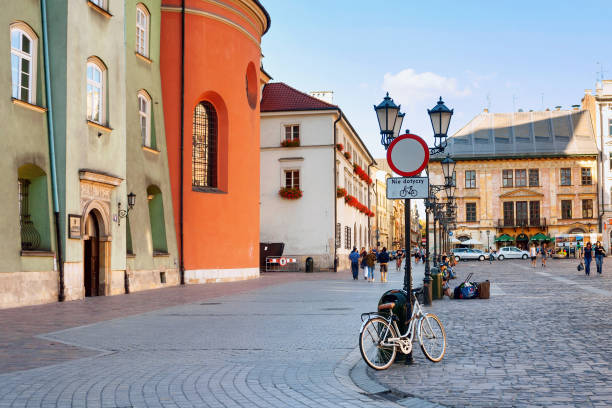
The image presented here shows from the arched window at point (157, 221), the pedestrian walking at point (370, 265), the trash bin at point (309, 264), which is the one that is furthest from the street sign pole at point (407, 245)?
the trash bin at point (309, 264)

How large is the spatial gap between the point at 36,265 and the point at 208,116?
48.1ft

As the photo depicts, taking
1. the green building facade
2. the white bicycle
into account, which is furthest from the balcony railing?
the white bicycle

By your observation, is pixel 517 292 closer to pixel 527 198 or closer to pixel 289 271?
pixel 289 271

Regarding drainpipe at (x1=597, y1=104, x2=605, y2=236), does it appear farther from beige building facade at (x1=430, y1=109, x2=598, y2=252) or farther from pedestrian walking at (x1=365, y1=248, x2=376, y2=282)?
pedestrian walking at (x1=365, y1=248, x2=376, y2=282)

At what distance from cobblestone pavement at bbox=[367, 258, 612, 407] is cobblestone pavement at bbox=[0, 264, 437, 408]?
63cm

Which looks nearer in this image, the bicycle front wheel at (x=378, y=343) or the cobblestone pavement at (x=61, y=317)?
the bicycle front wheel at (x=378, y=343)

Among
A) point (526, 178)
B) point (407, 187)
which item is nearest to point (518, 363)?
point (407, 187)

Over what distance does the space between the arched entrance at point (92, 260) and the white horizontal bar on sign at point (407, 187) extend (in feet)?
48.3

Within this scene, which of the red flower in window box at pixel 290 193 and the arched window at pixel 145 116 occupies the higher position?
the arched window at pixel 145 116

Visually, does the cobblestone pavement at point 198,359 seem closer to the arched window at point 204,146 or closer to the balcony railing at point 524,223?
the arched window at point 204,146

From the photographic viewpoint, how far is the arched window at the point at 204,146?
3117cm

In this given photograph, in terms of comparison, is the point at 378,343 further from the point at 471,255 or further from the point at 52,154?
the point at 471,255

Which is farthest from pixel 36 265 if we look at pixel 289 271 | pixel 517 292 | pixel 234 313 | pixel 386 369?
pixel 289 271

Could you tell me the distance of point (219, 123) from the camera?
105 ft
